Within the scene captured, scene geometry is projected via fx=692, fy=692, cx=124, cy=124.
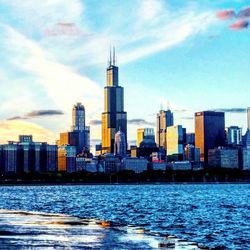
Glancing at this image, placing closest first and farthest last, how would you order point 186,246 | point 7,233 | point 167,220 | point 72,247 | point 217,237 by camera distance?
point 72,247 < point 186,246 < point 7,233 < point 217,237 < point 167,220

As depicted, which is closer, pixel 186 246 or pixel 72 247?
pixel 72 247

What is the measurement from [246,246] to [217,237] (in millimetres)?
7557

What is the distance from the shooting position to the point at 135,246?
35.1 m

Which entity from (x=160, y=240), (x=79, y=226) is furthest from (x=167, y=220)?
(x=160, y=240)

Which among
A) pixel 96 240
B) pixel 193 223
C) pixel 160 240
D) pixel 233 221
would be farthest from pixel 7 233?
pixel 233 221

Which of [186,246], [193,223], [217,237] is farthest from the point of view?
[193,223]

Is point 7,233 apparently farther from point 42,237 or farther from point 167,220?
point 167,220

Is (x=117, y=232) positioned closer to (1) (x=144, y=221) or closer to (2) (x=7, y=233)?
(2) (x=7, y=233)

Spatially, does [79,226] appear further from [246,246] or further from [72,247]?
[72,247]

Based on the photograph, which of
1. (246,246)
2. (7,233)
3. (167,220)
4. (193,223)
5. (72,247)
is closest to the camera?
(72,247)

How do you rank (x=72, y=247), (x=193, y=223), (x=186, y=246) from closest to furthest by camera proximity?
(x=72, y=247) < (x=186, y=246) < (x=193, y=223)

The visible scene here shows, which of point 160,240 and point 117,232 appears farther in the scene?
point 117,232

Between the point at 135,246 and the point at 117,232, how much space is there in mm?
8957

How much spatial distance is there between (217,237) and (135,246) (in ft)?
69.2
